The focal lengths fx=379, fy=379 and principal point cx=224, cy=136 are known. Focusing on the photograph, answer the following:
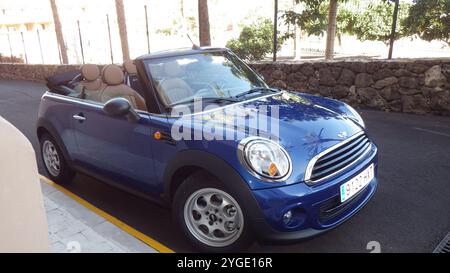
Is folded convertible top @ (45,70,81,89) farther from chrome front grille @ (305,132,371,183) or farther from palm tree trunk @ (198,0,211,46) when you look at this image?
palm tree trunk @ (198,0,211,46)

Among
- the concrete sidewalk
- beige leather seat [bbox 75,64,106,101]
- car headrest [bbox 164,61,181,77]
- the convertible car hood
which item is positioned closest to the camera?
the convertible car hood

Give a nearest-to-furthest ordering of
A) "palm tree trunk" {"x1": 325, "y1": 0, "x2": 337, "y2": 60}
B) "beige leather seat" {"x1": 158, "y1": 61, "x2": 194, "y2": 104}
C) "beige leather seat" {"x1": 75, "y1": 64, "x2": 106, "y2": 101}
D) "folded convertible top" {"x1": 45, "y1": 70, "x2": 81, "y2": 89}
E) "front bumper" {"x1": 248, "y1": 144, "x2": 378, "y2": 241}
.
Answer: "front bumper" {"x1": 248, "y1": 144, "x2": 378, "y2": 241} → "beige leather seat" {"x1": 158, "y1": 61, "x2": 194, "y2": 104} → "beige leather seat" {"x1": 75, "y1": 64, "x2": 106, "y2": 101} → "folded convertible top" {"x1": 45, "y1": 70, "x2": 81, "y2": 89} → "palm tree trunk" {"x1": 325, "y1": 0, "x2": 337, "y2": 60}

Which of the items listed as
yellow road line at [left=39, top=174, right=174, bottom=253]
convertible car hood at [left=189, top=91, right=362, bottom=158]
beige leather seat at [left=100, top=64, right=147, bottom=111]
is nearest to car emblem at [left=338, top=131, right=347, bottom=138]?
convertible car hood at [left=189, top=91, right=362, bottom=158]

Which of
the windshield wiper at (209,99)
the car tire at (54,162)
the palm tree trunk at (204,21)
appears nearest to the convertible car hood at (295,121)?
the windshield wiper at (209,99)

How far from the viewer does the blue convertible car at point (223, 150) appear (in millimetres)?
2605

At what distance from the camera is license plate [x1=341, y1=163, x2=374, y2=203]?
280cm

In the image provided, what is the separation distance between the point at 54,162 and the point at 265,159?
3.05 metres

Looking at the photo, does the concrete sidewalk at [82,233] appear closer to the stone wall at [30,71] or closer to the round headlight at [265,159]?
the round headlight at [265,159]

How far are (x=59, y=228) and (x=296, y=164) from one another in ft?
6.73

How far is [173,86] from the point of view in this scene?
3.41 meters

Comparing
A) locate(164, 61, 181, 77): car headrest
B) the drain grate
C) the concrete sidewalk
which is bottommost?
the drain grate

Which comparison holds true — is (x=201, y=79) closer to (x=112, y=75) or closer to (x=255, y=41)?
(x=112, y=75)

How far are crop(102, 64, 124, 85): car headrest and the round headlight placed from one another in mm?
2133

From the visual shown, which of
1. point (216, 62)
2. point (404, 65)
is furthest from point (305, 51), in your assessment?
point (216, 62)
